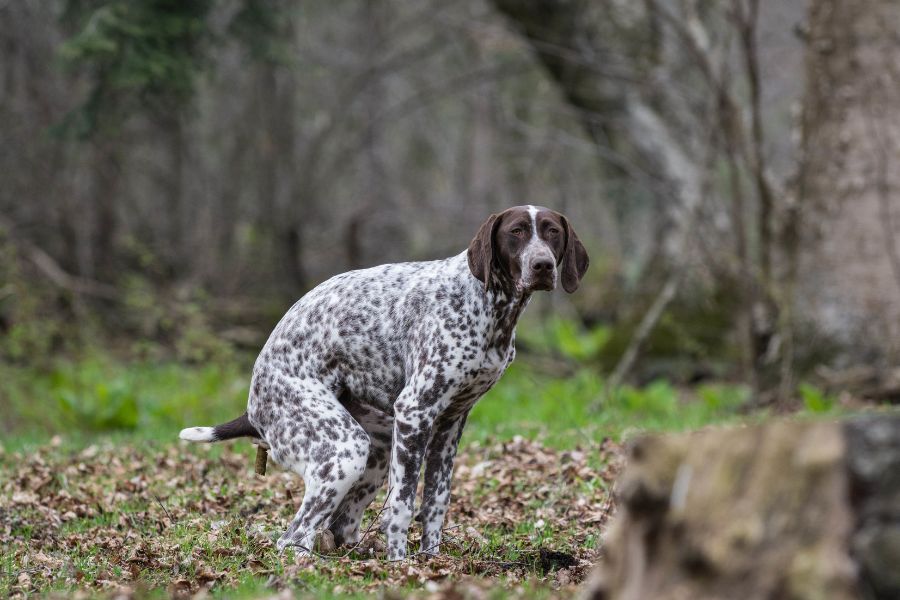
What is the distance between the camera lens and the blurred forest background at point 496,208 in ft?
36.8

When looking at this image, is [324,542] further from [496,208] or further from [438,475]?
[496,208]

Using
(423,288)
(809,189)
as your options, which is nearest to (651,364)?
(809,189)

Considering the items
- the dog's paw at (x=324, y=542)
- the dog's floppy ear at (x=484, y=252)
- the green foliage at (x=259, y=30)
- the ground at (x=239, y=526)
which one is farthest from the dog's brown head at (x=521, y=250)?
the green foliage at (x=259, y=30)

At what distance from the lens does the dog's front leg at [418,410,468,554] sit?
5.68 metres

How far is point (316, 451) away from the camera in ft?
17.8

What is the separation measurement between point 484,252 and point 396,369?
2.73ft

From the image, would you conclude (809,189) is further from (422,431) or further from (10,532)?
(10,532)

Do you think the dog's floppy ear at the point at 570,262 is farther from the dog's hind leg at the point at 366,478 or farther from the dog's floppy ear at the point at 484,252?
the dog's hind leg at the point at 366,478

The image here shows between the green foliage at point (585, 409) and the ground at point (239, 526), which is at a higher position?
the ground at point (239, 526)

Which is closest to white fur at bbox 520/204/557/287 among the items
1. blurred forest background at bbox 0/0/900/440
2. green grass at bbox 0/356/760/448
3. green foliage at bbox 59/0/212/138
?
green grass at bbox 0/356/760/448

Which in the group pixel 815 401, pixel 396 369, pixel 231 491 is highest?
pixel 396 369

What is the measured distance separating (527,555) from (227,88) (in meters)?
17.0

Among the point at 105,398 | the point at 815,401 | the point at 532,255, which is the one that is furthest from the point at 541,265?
the point at 105,398

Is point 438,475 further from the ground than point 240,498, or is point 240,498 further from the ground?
point 438,475
